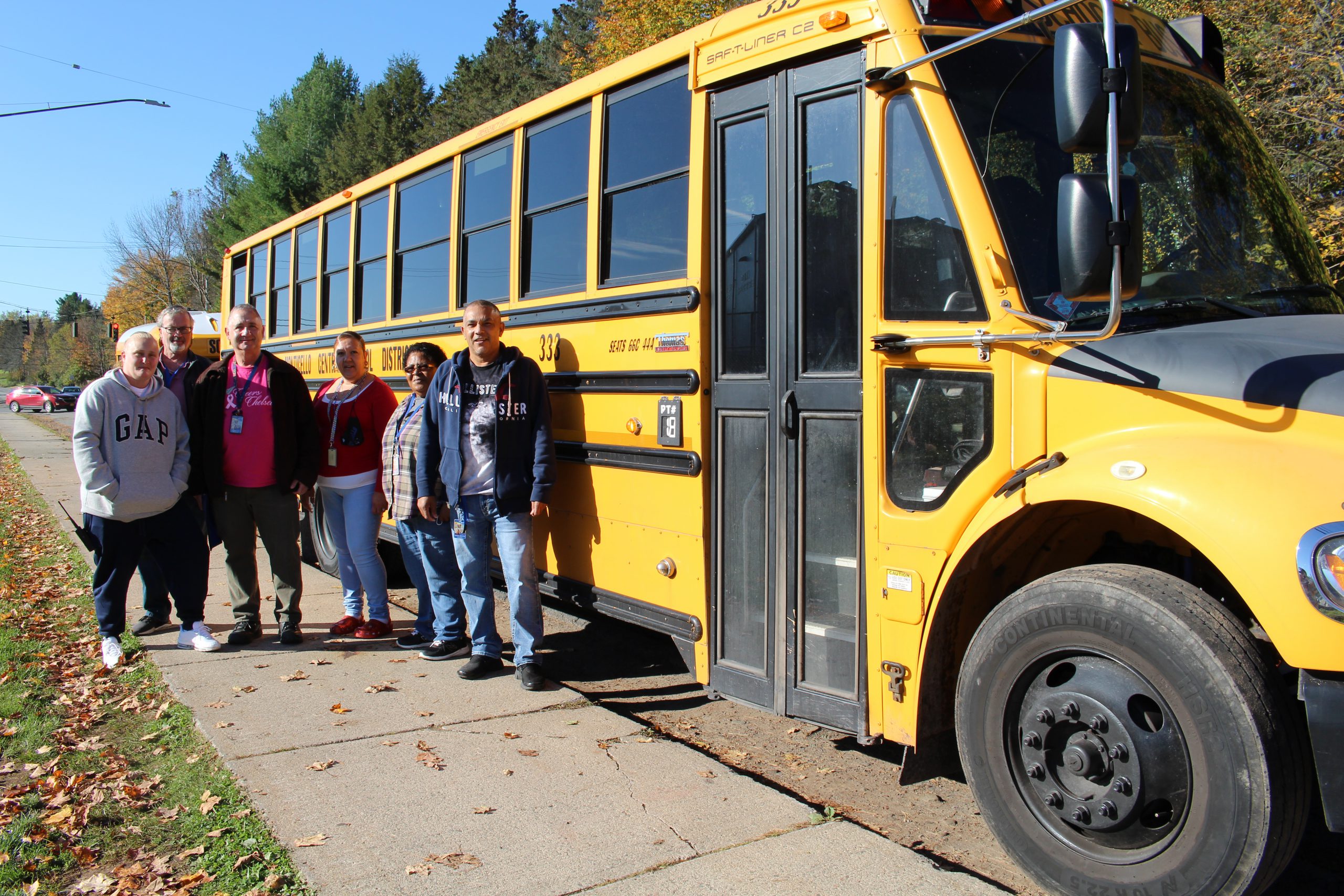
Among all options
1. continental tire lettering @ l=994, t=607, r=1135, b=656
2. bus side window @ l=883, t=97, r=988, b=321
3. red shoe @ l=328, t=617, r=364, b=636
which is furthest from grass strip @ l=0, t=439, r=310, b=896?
bus side window @ l=883, t=97, r=988, b=321

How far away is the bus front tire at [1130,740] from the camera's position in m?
2.43

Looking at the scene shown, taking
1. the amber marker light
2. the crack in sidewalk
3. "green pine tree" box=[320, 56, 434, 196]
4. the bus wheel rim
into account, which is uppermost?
"green pine tree" box=[320, 56, 434, 196]

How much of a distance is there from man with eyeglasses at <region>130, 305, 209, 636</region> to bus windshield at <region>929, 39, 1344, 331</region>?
4.89 metres

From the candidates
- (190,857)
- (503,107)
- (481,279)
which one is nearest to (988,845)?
(190,857)

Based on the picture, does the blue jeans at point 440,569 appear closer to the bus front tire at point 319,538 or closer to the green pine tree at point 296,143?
the bus front tire at point 319,538

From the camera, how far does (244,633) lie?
5.98 m

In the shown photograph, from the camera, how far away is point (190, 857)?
3359mm

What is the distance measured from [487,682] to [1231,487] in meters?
3.77

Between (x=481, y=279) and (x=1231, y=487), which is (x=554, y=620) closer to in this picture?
(x=481, y=279)

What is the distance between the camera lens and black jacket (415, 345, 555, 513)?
491 centimetres

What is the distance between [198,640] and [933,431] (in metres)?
4.58

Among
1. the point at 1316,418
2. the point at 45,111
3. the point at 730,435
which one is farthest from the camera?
the point at 45,111

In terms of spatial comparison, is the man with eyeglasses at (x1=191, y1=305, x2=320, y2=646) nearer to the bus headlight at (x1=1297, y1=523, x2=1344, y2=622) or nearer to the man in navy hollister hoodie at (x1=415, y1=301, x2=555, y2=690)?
the man in navy hollister hoodie at (x1=415, y1=301, x2=555, y2=690)

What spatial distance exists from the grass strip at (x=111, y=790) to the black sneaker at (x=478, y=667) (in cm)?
130
